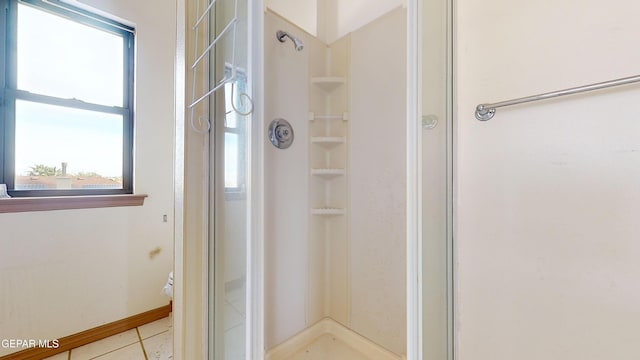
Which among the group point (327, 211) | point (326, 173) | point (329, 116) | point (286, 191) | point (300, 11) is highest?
point (300, 11)

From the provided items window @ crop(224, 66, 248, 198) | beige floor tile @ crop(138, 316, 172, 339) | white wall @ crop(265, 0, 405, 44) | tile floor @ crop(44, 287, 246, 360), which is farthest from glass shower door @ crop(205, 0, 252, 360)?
beige floor tile @ crop(138, 316, 172, 339)

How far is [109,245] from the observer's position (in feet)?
5.74

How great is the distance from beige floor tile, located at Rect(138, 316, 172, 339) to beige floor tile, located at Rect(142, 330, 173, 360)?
5cm

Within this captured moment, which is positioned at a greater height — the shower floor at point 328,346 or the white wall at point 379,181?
the white wall at point 379,181

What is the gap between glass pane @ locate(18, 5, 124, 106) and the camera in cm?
158

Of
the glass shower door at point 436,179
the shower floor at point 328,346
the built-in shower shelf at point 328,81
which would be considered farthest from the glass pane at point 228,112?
the shower floor at point 328,346

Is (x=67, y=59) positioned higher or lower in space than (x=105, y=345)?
higher

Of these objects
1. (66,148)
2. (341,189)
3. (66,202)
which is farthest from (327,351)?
(66,148)

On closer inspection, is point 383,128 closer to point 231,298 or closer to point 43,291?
point 231,298

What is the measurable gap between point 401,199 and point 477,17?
0.90 meters

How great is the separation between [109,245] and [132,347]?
0.70 meters

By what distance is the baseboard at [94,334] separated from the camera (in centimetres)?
145

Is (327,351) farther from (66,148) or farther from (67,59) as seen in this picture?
(67,59)

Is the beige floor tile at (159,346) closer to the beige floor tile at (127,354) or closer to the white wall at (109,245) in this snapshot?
the beige floor tile at (127,354)
